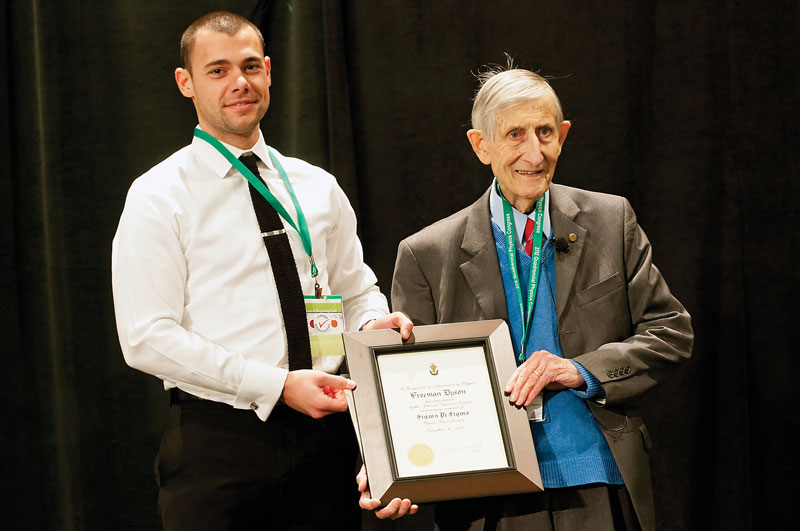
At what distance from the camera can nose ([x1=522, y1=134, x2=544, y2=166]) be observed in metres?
2.15

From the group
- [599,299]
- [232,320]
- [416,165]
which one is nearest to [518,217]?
[599,299]

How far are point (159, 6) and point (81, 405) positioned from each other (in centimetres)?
151

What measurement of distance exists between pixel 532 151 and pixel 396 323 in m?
0.56

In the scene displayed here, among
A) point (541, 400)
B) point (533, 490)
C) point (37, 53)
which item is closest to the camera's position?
point (533, 490)

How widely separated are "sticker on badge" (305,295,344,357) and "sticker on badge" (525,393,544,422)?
1.70ft

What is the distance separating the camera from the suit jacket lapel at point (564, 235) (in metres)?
2.11


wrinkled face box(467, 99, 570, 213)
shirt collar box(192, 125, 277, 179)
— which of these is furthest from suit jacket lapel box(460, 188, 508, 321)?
shirt collar box(192, 125, 277, 179)

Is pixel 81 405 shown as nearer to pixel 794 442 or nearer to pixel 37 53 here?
pixel 37 53

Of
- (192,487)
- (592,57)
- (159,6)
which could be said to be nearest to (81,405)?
(192,487)

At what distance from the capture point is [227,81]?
A: 87.5 inches

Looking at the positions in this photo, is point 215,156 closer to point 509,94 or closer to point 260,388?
point 260,388

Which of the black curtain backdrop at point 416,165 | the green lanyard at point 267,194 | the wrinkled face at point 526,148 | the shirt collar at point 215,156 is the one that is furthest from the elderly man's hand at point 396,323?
the black curtain backdrop at point 416,165

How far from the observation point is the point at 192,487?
2.11 m
